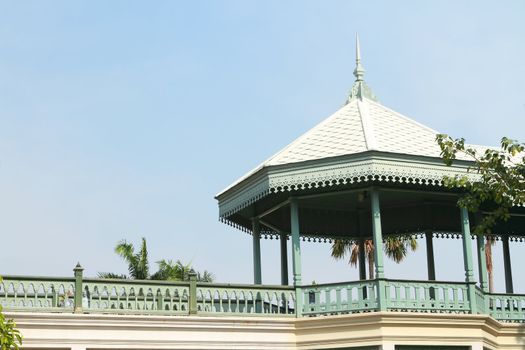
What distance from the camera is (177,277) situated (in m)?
31.7

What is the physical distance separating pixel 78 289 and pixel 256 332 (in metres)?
3.29

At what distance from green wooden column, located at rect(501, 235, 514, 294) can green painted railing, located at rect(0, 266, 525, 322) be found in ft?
10.8

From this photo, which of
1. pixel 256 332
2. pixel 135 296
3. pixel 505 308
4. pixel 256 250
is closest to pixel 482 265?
pixel 505 308

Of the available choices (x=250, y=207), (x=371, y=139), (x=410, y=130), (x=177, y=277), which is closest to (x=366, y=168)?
(x=371, y=139)

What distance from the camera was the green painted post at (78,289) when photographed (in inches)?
698

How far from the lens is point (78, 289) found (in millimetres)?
17766

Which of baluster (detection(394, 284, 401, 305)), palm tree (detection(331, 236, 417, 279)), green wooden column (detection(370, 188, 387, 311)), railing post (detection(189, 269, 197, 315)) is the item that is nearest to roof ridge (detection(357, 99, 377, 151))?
green wooden column (detection(370, 188, 387, 311))

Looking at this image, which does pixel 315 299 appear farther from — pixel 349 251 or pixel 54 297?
pixel 349 251

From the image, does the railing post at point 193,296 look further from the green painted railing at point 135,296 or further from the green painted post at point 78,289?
the green painted post at point 78,289

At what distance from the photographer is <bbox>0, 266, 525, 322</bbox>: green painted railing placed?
58.0 ft

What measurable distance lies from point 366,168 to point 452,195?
2332 millimetres

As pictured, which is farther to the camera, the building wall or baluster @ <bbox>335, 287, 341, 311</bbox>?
baluster @ <bbox>335, 287, 341, 311</bbox>

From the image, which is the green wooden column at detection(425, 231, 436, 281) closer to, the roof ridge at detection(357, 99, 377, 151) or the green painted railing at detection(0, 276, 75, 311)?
the roof ridge at detection(357, 99, 377, 151)

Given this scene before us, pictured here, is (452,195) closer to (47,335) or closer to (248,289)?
(248,289)
